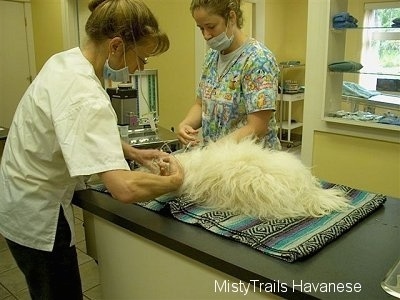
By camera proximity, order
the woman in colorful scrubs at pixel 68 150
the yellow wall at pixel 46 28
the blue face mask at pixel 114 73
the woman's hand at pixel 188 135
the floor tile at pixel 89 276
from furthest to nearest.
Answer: the yellow wall at pixel 46 28 < the floor tile at pixel 89 276 < the woman's hand at pixel 188 135 < the blue face mask at pixel 114 73 < the woman in colorful scrubs at pixel 68 150

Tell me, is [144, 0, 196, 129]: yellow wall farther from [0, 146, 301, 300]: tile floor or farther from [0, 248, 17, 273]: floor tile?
[0, 248, 17, 273]: floor tile

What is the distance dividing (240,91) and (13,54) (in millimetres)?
4090

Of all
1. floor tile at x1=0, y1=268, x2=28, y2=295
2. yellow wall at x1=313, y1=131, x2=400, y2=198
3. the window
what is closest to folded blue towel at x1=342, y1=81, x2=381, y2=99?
the window

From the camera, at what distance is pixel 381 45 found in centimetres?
269

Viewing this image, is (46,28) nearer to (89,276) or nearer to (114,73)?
(89,276)

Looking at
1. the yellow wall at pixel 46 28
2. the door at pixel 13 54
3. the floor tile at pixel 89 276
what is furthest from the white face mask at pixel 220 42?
the door at pixel 13 54

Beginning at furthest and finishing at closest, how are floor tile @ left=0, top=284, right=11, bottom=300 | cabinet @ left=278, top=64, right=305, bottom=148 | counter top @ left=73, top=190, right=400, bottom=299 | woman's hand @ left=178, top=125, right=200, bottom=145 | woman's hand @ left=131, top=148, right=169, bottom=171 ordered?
cabinet @ left=278, top=64, right=305, bottom=148 < floor tile @ left=0, top=284, right=11, bottom=300 < woman's hand @ left=178, top=125, right=200, bottom=145 < woman's hand @ left=131, top=148, right=169, bottom=171 < counter top @ left=73, top=190, right=400, bottom=299

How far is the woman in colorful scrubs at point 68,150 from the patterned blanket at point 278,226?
88 millimetres

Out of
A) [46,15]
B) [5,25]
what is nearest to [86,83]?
[46,15]

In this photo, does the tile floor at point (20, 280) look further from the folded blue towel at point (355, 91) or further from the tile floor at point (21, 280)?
the folded blue towel at point (355, 91)

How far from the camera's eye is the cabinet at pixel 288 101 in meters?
5.33

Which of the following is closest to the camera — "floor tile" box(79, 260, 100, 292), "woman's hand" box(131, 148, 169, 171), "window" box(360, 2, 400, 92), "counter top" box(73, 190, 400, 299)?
"counter top" box(73, 190, 400, 299)

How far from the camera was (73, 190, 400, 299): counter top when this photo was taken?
76cm

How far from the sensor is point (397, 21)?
2.49m
